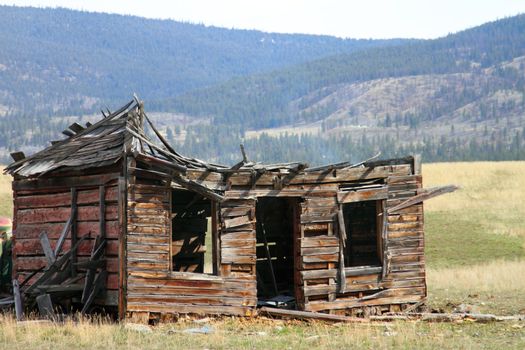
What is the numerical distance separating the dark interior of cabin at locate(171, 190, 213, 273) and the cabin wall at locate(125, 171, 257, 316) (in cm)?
237

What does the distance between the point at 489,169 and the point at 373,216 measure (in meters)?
43.0

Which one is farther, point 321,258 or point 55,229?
point 321,258

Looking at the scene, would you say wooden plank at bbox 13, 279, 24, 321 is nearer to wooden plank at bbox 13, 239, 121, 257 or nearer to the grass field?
the grass field

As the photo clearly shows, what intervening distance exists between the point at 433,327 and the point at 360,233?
190 inches

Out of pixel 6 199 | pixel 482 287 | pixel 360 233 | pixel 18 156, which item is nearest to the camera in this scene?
pixel 18 156

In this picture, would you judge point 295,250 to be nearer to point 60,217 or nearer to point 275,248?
point 275,248

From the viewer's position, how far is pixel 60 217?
17.4 m

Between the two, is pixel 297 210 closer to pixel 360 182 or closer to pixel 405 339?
pixel 360 182

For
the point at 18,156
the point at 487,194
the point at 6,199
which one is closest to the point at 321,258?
the point at 18,156

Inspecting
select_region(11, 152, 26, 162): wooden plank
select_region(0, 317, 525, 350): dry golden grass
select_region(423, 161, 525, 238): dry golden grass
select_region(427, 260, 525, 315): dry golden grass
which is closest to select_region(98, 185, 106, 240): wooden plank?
select_region(0, 317, 525, 350): dry golden grass

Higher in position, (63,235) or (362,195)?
(362,195)

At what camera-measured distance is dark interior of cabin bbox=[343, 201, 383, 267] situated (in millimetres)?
20984

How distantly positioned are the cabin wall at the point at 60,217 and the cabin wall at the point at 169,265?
0.34 metres

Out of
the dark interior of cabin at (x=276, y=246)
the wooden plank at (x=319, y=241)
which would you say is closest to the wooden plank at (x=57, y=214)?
the wooden plank at (x=319, y=241)
